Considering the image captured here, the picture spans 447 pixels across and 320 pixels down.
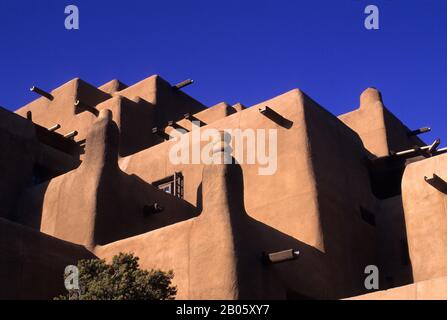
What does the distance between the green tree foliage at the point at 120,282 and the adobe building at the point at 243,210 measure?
1.29 meters

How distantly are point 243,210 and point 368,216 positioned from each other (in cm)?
746

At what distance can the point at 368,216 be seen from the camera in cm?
→ 2192

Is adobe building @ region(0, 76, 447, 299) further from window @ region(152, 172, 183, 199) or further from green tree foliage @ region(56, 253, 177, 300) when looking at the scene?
green tree foliage @ region(56, 253, 177, 300)

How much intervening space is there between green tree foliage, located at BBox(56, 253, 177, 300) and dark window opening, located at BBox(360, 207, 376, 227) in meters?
8.67

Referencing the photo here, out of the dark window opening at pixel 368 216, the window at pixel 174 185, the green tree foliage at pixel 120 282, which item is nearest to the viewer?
the green tree foliage at pixel 120 282

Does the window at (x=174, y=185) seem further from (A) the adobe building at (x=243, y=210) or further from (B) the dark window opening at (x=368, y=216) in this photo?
(B) the dark window opening at (x=368, y=216)

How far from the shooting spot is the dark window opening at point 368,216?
21.6 metres

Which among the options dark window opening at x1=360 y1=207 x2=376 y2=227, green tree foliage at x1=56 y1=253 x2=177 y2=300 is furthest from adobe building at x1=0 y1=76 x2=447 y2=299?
green tree foliage at x1=56 y1=253 x2=177 y2=300

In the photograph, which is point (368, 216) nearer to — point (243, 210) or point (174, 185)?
point (174, 185)

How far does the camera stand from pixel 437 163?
1823 centimetres

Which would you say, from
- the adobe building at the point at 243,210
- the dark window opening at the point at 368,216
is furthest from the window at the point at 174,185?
→ the dark window opening at the point at 368,216
